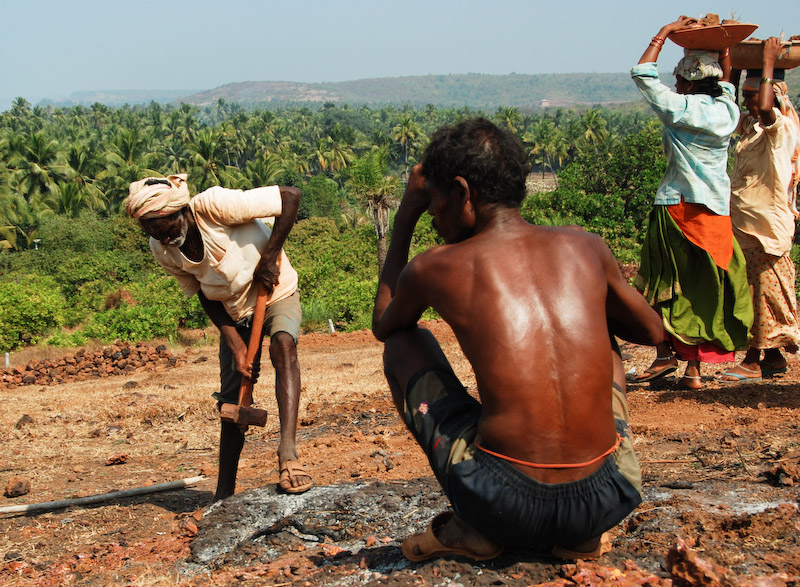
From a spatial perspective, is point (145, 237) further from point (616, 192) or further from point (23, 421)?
point (23, 421)

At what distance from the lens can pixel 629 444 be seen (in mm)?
2195

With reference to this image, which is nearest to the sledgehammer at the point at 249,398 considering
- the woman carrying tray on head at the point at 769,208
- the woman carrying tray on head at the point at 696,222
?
the woman carrying tray on head at the point at 696,222

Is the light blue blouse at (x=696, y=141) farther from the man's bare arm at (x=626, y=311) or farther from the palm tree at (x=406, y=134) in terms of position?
the palm tree at (x=406, y=134)

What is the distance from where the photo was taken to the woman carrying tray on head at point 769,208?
476 cm

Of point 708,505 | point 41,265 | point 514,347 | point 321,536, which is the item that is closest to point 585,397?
point 514,347

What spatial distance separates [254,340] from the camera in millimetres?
3742

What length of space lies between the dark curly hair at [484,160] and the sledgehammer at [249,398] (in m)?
1.78

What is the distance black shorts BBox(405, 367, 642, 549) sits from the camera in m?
2.03

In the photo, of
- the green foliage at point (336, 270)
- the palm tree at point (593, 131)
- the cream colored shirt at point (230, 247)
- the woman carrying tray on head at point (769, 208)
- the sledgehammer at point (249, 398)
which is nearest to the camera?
the sledgehammer at point (249, 398)

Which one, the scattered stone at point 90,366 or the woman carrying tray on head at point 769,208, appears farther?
the scattered stone at point 90,366

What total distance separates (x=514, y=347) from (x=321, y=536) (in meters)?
1.49

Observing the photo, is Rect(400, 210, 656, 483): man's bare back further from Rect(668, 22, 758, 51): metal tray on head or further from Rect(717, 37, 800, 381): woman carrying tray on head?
Rect(717, 37, 800, 381): woman carrying tray on head

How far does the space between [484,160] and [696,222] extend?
9.40ft

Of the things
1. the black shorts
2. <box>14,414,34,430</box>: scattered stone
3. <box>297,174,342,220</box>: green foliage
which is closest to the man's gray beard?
the black shorts
